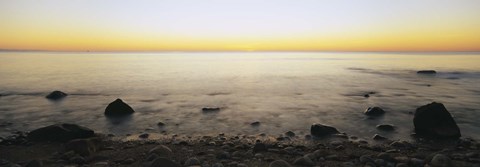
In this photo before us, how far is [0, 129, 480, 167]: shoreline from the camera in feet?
25.7

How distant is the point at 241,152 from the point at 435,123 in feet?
22.3

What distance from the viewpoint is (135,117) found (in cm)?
1442

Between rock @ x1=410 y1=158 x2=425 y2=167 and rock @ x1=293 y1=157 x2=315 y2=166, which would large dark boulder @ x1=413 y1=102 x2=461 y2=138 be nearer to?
rock @ x1=410 y1=158 x2=425 y2=167

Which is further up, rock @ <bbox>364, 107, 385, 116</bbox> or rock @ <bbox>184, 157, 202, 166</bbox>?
rock @ <bbox>184, 157, 202, 166</bbox>

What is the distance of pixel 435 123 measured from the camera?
1086cm

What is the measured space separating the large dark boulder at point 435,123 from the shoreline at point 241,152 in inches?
15.8

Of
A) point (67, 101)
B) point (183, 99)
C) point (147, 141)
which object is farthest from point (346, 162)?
point (67, 101)

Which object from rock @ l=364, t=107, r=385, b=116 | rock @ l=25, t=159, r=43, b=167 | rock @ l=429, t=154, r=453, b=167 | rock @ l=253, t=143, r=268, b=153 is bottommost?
rock @ l=364, t=107, r=385, b=116

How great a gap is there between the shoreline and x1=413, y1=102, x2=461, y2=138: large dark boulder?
0.40 meters

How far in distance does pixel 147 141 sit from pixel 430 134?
909cm

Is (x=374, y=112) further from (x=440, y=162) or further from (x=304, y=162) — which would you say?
(x=304, y=162)

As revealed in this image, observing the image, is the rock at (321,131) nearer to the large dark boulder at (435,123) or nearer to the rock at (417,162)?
the large dark boulder at (435,123)

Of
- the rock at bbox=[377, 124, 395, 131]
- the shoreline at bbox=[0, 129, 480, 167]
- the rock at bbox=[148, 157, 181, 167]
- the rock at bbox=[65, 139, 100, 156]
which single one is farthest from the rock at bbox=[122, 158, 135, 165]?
the rock at bbox=[377, 124, 395, 131]

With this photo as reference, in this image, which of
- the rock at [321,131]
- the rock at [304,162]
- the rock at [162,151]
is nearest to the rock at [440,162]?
the rock at [304,162]
